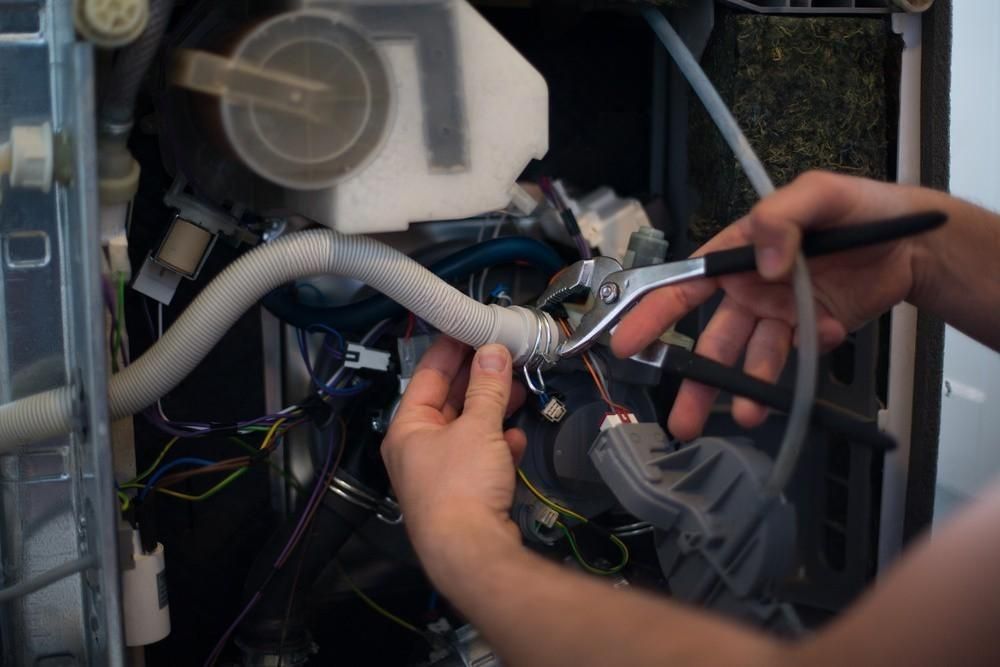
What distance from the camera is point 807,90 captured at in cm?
98

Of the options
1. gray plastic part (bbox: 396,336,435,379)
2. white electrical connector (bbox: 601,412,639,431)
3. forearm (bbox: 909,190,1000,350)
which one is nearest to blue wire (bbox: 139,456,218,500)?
gray plastic part (bbox: 396,336,435,379)

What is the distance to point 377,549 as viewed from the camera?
1.15m

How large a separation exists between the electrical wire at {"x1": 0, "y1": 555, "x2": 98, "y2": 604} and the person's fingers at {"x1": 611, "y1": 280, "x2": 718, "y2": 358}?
49 cm

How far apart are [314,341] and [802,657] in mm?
754

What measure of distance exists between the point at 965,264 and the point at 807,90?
25cm

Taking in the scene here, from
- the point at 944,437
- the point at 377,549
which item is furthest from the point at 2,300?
the point at 944,437

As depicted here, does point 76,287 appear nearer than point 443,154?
Yes

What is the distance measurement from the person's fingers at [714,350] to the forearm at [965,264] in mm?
175

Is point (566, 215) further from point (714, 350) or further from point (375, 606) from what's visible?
point (375, 606)

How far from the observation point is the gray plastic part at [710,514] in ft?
2.11

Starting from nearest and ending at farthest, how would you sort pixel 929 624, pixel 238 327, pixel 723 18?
pixel 929 624 → pixel 723 18 → pixel 238 327

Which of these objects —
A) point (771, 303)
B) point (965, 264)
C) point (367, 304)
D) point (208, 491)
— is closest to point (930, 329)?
point (965, 264)

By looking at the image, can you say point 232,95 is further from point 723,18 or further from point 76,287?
point 723,18

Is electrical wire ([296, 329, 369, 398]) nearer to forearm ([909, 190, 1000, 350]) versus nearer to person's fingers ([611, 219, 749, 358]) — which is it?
person's fingers ([611, 219, 749, 358])
